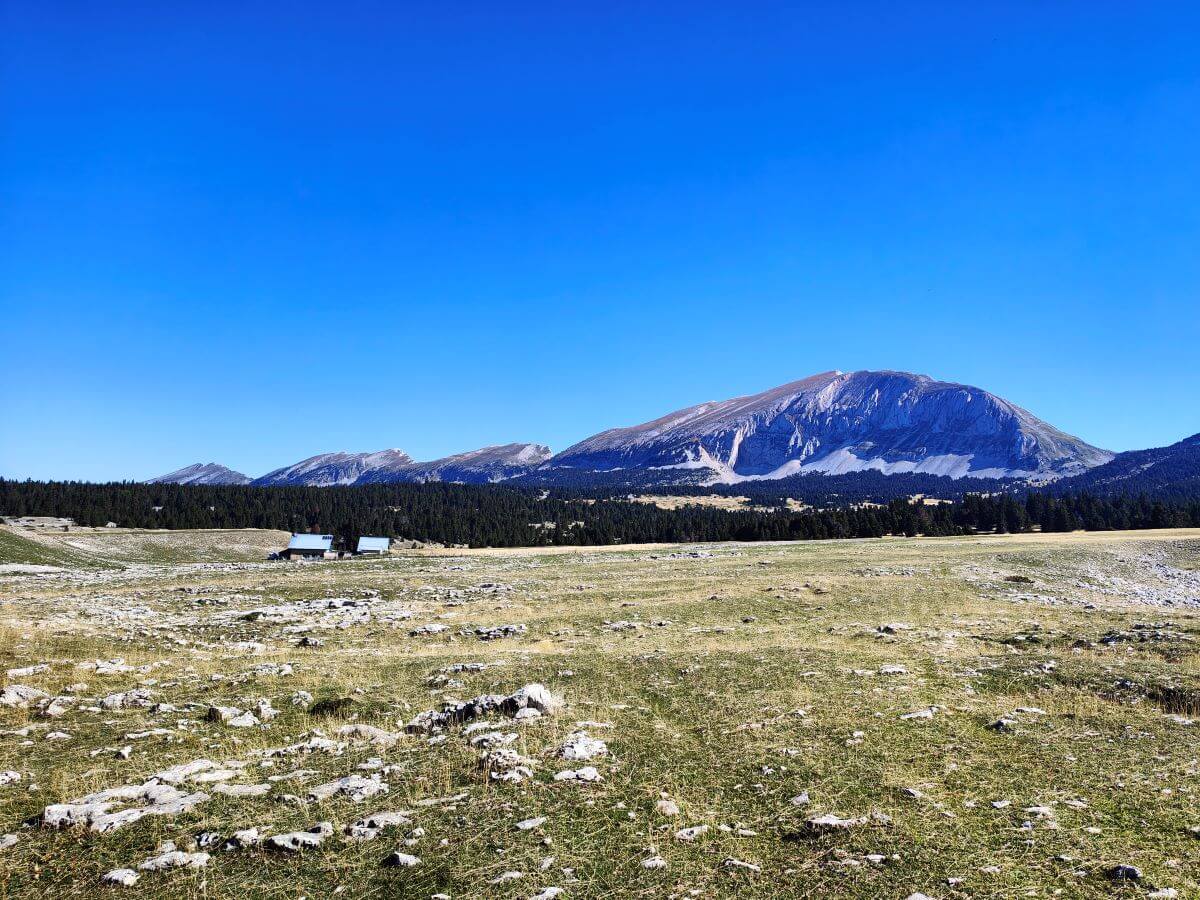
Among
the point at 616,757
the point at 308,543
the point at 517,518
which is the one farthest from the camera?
the point at 517,518

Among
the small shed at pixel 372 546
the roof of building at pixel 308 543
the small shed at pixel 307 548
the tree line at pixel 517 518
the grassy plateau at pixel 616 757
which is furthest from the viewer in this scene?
the tree line at pixel 517 518

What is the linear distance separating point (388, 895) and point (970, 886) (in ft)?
23.9

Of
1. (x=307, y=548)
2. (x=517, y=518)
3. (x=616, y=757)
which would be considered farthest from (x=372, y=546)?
(x=616, y=757)

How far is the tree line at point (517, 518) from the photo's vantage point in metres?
140

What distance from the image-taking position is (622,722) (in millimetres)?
14703

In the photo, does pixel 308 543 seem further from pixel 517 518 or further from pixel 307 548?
pixel 517 518

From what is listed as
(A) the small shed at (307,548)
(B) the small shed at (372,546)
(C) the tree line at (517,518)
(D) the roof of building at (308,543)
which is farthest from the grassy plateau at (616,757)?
(C) the tree line at (517,518)

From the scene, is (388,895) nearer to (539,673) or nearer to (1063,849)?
(1063,849)

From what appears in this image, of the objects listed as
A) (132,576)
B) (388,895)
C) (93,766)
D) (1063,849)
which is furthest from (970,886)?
(132,576)

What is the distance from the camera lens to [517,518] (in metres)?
188

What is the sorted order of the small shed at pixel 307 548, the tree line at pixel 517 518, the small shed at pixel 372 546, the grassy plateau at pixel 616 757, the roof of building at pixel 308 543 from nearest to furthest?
1. the grassy plateau at pixel 616 757
2. the small shed at pixel 307 548
3. the roof of building at pixel 308 543
4. the small shed at pixel 372 546
5. the tree line at pixel 517 518

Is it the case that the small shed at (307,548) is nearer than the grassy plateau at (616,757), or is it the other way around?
the grassy plateau at (616,757)

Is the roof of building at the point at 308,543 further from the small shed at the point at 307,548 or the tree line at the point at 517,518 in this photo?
the tree line at the point at 517,518

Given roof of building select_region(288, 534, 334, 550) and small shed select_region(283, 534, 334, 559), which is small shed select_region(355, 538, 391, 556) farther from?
small shed select_region(283, 534, 334, 559)
